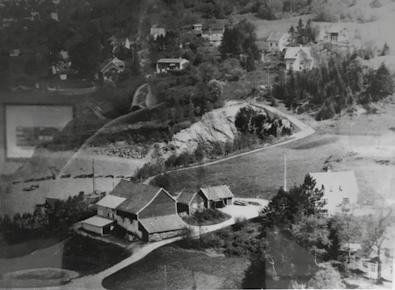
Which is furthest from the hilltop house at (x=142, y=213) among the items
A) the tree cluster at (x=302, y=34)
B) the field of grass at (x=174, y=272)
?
the tree cluster at (x=302, y=34)

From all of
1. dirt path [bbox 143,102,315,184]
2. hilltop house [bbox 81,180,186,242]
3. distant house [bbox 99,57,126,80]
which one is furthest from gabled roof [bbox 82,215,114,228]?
distant house [bbox 99,57,126,80]

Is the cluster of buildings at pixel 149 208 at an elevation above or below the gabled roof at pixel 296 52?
below

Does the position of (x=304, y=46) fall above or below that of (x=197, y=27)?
below

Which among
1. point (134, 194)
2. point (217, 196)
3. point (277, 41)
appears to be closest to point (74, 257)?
point (134, 194)

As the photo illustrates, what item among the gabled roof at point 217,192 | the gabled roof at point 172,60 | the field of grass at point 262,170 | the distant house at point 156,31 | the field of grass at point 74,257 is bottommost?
the field of grass at point 74,257

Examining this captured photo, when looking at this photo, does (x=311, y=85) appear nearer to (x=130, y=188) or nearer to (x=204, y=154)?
(x=204, y=154)

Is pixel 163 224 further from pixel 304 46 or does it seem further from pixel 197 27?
pixel 304 46

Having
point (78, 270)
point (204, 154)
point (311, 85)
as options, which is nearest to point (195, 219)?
point (204, 154)

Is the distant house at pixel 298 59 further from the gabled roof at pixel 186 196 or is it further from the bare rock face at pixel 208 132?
the gabled roof at pixel 186 196

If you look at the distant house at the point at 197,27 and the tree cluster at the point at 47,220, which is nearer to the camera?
the distant house at the point at 197,27
